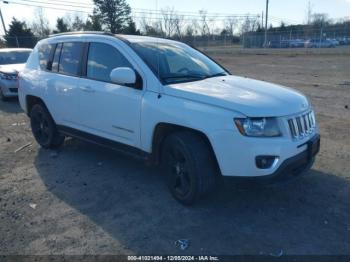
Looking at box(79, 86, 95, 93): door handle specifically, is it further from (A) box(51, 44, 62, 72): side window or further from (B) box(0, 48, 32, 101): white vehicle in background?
(B) box(0, 48, 32, 101): white vehicle in background

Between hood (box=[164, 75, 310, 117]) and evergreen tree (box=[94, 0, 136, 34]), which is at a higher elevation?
evergreen tree (box=[94, 0, 136, 34])

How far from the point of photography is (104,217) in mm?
3789

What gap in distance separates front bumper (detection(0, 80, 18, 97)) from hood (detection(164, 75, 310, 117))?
8.58 metres

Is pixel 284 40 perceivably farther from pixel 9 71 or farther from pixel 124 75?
pixel 124 75

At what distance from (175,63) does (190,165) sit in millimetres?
1527

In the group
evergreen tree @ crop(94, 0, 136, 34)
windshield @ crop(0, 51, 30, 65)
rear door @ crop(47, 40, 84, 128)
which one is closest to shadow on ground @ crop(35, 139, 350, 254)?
rear door @ crop(47, 40, 84, 128)

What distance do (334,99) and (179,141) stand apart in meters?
7.29

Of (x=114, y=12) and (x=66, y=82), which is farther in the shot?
(x=114, y=12)

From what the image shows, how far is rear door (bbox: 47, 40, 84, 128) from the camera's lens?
5048mm

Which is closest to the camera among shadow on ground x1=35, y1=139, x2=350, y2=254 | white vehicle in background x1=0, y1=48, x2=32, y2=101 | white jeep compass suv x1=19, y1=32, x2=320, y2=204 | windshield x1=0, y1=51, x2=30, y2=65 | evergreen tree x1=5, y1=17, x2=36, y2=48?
shadow on ground x1=35, y1=139, x2=350, y2=254

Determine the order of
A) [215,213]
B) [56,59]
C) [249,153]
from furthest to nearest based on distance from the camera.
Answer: [56,59]
[215,213]
[249,153]

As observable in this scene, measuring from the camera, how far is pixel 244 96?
142 inches

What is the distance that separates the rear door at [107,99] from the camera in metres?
4.21

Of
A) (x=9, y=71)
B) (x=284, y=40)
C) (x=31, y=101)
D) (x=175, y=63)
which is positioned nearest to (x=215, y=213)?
(x=175, y=63)
